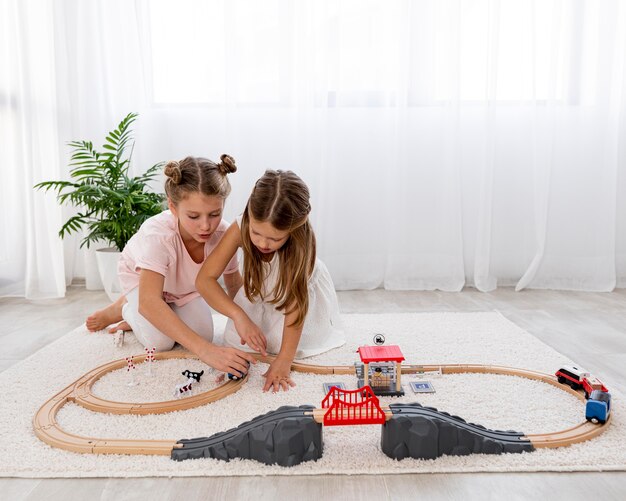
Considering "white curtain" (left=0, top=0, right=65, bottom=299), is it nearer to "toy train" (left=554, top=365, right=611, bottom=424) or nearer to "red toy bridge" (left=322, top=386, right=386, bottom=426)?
"red toy bridge" (left=322, top=386, right=386, bottom=426)

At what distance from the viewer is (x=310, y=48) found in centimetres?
283

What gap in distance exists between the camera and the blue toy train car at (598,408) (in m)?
1.28

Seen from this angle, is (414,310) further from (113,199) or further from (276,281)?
(113,199)

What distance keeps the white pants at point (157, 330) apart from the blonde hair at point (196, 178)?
1.47 ft

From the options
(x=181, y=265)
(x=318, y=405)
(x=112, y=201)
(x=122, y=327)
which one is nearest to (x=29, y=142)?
(x=112, y=201)

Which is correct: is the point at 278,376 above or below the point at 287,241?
below

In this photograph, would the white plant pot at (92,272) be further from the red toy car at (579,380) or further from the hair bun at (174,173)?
the red toy car at (579,380)

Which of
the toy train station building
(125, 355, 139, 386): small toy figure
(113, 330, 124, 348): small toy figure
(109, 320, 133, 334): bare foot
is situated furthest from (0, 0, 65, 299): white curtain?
the toy train station building

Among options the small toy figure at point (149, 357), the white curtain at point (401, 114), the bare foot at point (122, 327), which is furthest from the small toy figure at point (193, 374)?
the white curtain at point (401, 114)

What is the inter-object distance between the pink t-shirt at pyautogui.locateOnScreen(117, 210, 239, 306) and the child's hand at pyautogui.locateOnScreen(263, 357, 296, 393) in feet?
1.50

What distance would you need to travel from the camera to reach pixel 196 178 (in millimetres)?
1595

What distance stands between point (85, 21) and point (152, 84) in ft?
1.41

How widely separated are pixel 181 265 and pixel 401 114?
154 cm

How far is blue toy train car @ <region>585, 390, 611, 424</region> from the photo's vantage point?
1283 millimetres
